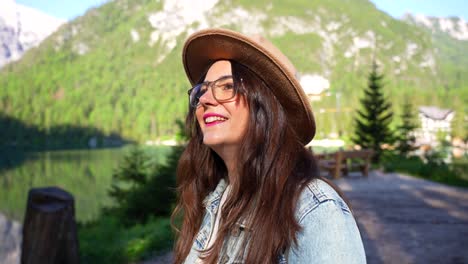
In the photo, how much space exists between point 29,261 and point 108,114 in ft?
344

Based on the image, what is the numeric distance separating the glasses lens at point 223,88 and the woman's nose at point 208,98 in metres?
0.02

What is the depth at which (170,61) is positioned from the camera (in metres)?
137

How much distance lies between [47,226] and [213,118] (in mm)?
3154

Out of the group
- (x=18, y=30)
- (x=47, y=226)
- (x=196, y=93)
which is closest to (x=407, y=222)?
(x=47, y=226)

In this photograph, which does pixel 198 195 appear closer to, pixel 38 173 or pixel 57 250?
pixel 57 250

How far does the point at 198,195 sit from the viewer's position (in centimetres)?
158

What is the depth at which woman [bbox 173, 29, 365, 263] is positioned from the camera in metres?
1.01

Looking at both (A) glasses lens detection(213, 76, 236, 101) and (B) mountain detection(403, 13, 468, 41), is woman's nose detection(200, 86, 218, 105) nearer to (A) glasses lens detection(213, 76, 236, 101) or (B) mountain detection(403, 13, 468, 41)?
(A) glasses lens detection(213, 76, 236, 101)

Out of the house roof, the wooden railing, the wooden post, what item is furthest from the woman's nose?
the house roof

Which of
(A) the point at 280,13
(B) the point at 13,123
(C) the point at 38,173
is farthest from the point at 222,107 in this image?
(A) the point at 280,13

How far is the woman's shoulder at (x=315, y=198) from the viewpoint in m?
1.02

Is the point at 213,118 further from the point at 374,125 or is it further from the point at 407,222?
the point at 374,125

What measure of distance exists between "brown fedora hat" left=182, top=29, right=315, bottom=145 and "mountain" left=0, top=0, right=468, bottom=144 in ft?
251

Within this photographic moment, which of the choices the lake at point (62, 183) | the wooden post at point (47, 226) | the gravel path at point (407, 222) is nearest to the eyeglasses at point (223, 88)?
the wooden post at point (47, 226)
